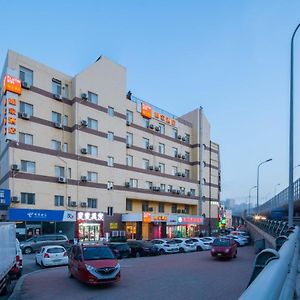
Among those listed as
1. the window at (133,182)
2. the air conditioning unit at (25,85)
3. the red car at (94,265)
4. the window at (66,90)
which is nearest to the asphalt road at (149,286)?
the red car at (94,265)

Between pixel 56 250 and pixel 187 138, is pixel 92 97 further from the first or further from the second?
pixel 56 250

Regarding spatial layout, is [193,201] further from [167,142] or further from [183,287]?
[183,287]

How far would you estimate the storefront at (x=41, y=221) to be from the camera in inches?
1558

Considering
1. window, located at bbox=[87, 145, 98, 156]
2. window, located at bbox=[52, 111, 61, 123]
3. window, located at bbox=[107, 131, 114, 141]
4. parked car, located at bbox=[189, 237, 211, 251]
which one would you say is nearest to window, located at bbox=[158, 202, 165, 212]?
window, located at bbox=[107, 131, 114, 141]

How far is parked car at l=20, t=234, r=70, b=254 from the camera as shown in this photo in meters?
37.2

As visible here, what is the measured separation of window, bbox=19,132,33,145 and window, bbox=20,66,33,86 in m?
5.59

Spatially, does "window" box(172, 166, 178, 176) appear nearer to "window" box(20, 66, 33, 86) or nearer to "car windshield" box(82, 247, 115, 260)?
"window" box(20, 66, 33, 86)

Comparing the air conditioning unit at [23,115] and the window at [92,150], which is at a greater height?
the air conditioning unit at [23,115]

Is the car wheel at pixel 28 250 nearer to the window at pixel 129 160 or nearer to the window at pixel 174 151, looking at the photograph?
the window at pixel 129 160

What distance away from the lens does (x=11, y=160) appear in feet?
129

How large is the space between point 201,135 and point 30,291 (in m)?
59.0

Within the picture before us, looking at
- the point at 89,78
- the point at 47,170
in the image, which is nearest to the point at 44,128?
the point at 47,170

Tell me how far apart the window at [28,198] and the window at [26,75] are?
11.9 metres

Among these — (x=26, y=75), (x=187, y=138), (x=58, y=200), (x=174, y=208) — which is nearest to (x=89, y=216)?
(x=58, y=200)
